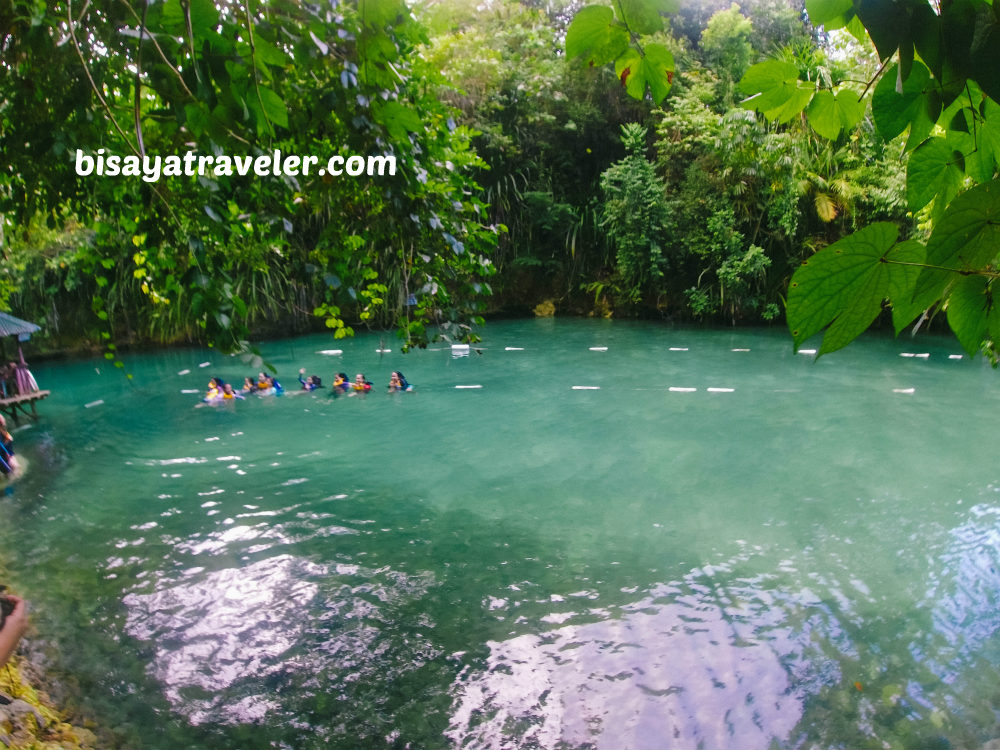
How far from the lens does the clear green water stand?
9.82 feet

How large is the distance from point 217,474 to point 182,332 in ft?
24.9

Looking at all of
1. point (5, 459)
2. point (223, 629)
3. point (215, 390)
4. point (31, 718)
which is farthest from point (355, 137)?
point (215, 390)

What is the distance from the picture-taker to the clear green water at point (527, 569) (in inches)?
118

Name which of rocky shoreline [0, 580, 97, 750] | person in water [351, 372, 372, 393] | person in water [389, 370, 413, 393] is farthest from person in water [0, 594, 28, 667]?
person in water [389, 370, 413, 393]

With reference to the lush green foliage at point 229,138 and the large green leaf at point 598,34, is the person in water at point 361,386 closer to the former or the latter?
the lush green foliage at point 229,138

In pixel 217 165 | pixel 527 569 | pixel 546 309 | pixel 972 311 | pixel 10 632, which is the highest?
pixel 217 165

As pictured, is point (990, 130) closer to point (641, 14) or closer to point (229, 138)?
point (641, 14)

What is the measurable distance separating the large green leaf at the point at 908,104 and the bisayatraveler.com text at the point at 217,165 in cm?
115

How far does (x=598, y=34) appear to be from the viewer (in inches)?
22.4

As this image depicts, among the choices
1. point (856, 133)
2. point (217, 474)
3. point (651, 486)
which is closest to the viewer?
point (651, 486)

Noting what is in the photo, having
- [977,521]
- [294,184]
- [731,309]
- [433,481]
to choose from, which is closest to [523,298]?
[731,309]

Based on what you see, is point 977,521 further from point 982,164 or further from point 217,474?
point 217,474

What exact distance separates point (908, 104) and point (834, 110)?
0.17 meters

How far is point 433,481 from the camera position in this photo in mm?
5895
